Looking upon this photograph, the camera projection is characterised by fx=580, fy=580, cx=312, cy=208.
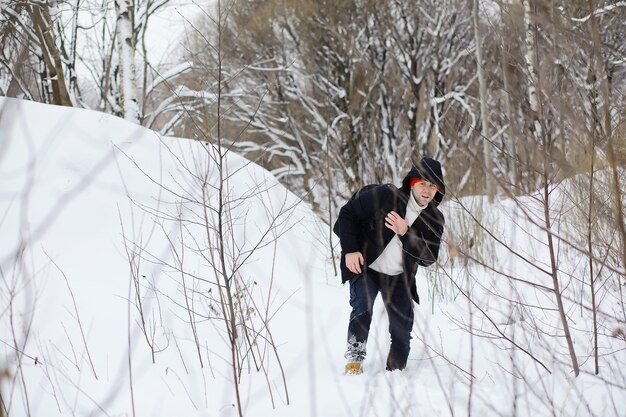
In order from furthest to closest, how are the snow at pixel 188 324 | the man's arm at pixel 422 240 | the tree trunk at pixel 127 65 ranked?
the tree trunk at pixel 127 65 → the man's arm at pixel 422 240 → the snow at pixel 188 324

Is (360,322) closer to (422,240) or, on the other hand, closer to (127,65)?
(422,240)

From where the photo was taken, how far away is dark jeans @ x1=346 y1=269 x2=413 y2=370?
11.2 feet

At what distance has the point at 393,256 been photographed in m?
3.50

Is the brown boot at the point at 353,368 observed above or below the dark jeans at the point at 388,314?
below

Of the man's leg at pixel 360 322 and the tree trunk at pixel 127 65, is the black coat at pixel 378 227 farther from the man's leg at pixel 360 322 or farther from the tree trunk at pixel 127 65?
the tree trunk at pixel 127 65

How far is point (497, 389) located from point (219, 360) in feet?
5.68

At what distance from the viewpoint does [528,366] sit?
11.1ft

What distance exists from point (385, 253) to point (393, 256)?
0.17 feet

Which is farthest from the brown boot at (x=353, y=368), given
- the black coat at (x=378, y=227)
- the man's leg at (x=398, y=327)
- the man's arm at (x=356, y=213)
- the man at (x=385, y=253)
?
the man's arm at (x=356, y=213)

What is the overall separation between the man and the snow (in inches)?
6.3

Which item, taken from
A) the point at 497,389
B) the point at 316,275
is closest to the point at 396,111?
the point at 316,275

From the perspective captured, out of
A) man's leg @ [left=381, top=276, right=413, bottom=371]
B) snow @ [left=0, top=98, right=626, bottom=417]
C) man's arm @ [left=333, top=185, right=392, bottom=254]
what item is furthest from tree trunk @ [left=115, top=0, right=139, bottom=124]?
man's leg @ [left=381, top=276, right=413, bottom=371]

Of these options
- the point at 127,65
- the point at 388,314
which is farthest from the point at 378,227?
the point at 127,65

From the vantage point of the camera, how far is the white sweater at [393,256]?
11.5 feet
